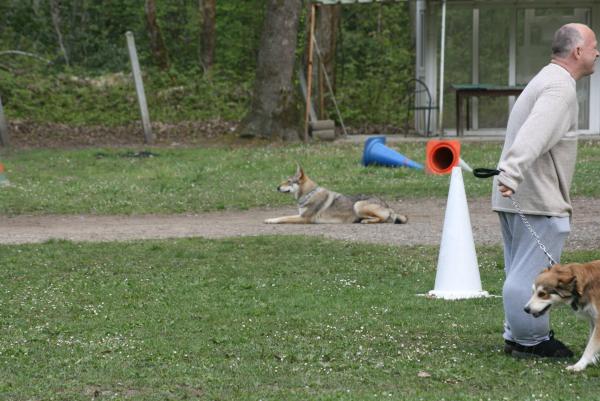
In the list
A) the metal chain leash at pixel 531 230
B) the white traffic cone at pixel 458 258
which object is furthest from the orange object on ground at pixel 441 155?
the metal chain leash at pixel 531 230

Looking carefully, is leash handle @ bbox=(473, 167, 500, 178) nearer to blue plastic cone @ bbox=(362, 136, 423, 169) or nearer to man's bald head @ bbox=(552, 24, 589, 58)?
man's bald head @ bbox=(552, 24, 589, 58)

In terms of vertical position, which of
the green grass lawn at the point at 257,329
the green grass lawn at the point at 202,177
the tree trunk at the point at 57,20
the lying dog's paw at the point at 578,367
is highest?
the tree trunk at the point at 57,20

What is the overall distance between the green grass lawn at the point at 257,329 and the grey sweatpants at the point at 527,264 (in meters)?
0.21

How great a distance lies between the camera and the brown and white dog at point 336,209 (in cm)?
1424

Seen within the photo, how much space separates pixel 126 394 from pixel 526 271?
242cm

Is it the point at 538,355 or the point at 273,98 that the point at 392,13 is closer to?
the point at 273,98

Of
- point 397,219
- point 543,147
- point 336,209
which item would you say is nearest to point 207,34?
point 336,209

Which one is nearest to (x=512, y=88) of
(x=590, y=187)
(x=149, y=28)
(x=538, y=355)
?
(x=590, y=187)

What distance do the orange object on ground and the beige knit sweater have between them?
3.81 metres

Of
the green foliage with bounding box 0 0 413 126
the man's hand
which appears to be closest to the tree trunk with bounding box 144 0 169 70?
the green foliage with bounding box 0 0 413 126

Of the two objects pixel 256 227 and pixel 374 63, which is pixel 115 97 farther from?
pixel 256 227

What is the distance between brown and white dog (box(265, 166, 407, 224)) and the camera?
14.2 metres

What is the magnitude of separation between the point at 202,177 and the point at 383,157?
3.21 meters

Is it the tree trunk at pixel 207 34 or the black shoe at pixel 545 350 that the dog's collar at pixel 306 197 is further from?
the tree trunk at pixel 207 34
